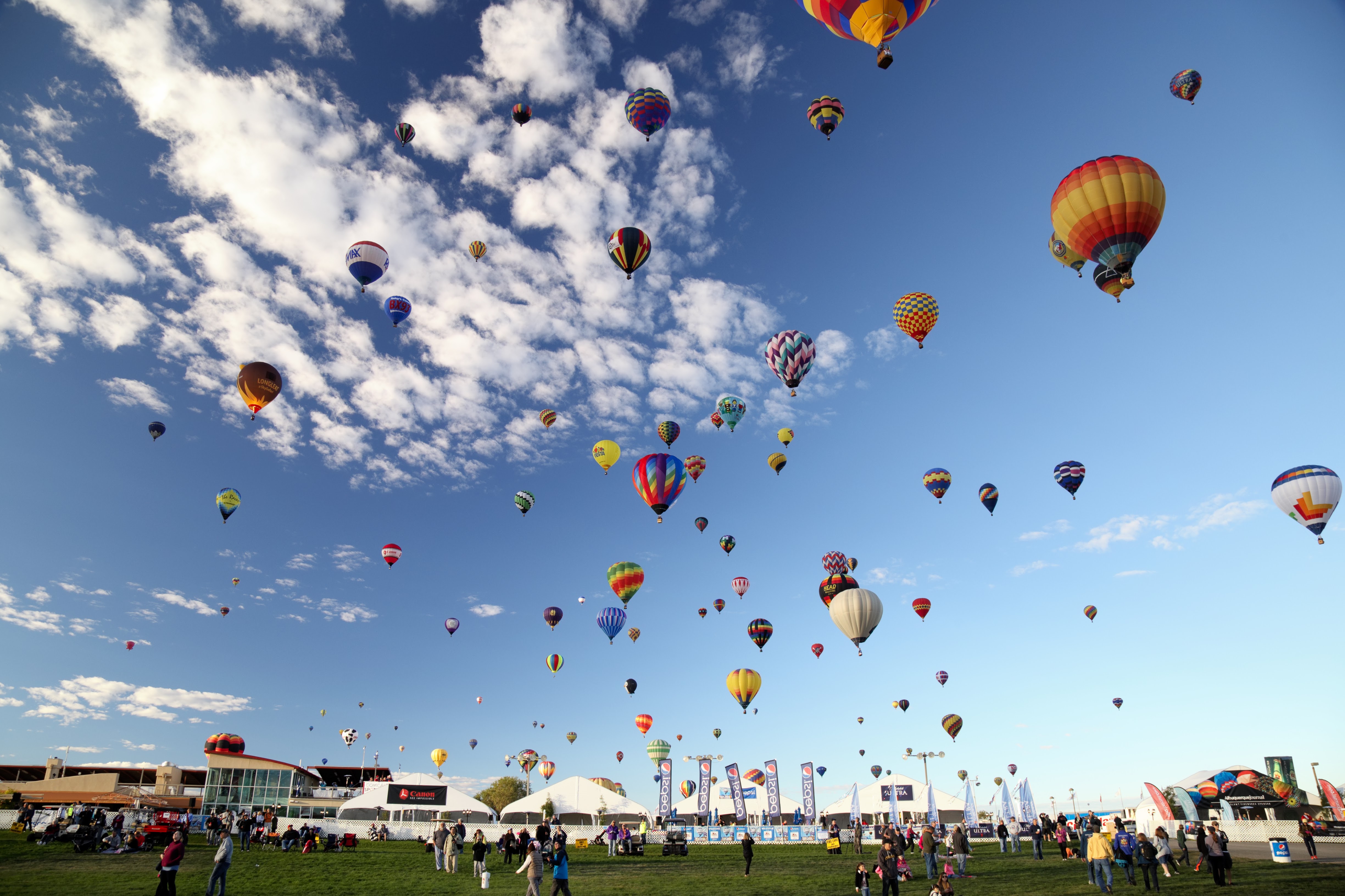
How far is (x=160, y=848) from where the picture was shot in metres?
31.1

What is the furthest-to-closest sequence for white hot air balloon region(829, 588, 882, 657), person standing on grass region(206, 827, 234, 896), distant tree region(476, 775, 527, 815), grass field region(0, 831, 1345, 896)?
distant tree region(476, 775, 527, 815), white hot air balloon region(829, 588, 882, 657), grass field region(0, 831, 1345, 896), person standing on grass region(206, 827, 234, 896)

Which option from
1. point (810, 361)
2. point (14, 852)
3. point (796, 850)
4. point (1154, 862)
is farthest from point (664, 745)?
point (1154, 862)

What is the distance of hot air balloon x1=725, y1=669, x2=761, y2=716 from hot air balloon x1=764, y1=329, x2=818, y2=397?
19640 mm

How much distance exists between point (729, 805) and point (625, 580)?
37171 millimetres

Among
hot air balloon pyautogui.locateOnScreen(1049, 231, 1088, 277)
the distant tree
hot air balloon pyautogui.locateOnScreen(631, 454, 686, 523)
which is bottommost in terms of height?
the distant tree

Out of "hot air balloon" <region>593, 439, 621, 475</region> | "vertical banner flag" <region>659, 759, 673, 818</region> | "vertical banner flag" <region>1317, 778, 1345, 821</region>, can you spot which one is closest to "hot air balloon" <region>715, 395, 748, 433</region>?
"hot air balloon" <region>593, 439, 621, 475</region>

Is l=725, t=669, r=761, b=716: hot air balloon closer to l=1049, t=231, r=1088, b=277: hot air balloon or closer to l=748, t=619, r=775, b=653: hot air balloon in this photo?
l=748, t=619, r=775, b=653: hot air balloon

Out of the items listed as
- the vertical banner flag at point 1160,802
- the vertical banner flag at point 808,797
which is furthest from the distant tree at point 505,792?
the vertical banner flag at point 1160,802

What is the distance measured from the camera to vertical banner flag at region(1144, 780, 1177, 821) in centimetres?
4500

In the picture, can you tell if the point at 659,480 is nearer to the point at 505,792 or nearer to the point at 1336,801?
the point at 1336,801


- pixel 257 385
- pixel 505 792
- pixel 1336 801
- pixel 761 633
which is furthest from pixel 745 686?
pixel 505 792

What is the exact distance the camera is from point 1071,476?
4409 centimetres

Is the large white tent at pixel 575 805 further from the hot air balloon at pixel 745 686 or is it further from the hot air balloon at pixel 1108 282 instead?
the hot air balloon at pixel 1108 282

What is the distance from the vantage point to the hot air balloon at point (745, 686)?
155ft
